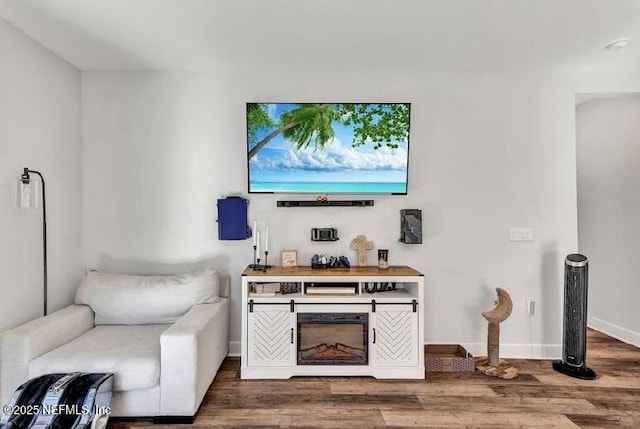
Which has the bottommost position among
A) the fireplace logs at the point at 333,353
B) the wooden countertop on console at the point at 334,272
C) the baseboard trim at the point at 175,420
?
the baseboard trim at the point at 175,420

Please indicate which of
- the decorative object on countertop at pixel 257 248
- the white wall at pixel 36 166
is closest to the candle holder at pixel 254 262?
the decorative object on countertop at pixel 257 248

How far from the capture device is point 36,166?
2.91 meters

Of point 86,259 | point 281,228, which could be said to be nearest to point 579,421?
point 281,228

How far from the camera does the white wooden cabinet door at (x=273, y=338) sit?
303 centimetres

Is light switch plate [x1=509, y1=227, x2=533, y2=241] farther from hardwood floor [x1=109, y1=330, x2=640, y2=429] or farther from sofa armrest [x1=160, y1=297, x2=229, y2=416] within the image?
sofa armrest [x1=160, y1=297, x2=229, y2=416]

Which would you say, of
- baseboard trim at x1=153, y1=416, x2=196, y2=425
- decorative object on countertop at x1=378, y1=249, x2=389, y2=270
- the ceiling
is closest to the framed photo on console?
decorative object on countertop at x1=378, y1=249, x2=389, y2=270

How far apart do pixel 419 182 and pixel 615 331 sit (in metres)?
2.65

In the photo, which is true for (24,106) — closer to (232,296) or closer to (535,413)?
(232,296)

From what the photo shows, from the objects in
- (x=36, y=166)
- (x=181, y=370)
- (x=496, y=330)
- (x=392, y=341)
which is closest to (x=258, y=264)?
(x=181, y=370)

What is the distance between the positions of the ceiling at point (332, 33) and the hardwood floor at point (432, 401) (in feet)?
8.43

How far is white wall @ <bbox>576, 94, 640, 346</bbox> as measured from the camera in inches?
153

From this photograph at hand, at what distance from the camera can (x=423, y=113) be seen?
11.6 ft

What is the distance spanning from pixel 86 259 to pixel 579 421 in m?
3.94

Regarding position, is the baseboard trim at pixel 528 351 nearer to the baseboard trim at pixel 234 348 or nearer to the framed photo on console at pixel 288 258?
the framed photo on console at pixel 288 258
